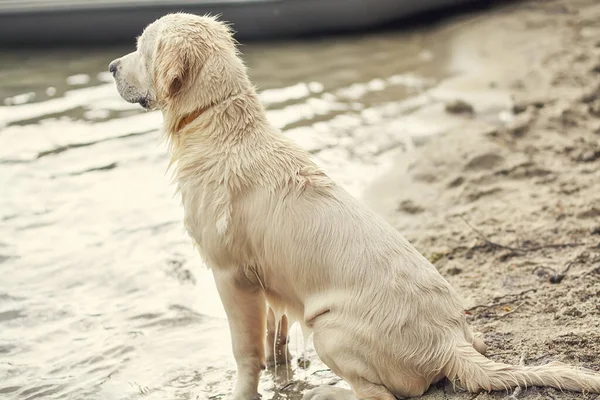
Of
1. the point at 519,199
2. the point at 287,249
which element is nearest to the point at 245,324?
the point at 287,249

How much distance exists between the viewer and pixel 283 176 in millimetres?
3770

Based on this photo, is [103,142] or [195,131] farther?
[103,142]

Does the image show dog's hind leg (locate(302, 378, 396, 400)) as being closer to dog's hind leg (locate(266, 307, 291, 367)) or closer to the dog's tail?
the dog's tail

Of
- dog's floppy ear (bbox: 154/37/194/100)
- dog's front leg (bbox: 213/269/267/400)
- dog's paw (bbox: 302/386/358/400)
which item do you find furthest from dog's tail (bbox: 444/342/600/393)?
dog's floppy ear (bbox: 154/37/194/100)

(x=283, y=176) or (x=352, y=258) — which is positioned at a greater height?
(x=283, y=176)

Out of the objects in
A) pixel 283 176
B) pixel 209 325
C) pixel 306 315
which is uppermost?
pixel 283 176

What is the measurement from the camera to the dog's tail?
315cm

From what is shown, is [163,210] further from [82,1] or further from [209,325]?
[82,1]

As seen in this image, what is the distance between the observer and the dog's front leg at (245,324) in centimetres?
382

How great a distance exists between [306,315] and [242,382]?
2.03ft

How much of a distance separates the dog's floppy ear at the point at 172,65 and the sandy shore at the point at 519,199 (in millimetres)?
1962

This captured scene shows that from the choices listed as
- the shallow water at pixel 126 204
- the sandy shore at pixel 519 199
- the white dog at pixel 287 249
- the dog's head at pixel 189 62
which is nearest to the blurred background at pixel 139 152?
the shallow water at pixel 126 204

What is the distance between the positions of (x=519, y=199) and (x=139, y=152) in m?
3.64

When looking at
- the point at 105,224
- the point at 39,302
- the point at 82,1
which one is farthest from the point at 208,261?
the point at 82,1
